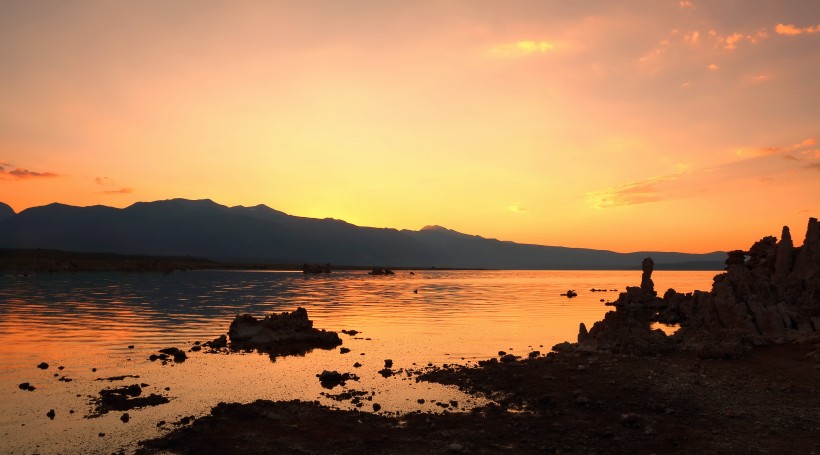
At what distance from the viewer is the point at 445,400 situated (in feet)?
83.9

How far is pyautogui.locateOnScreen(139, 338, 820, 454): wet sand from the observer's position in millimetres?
18969

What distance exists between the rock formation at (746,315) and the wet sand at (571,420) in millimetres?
6760

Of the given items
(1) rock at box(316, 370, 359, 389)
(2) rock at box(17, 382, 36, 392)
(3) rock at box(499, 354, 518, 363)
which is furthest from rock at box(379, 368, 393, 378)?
(2) rock at box(17, 382, 36, 392)

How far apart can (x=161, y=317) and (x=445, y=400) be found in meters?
47.9

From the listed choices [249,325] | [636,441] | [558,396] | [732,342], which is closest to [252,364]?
[249,325]

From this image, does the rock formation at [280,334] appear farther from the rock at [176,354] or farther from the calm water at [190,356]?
the rock at [176,354]

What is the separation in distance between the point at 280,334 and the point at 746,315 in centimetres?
3849

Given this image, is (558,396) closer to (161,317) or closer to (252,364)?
(252,364)

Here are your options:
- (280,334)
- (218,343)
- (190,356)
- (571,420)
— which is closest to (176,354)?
(190,356)

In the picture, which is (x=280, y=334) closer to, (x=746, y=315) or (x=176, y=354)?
(x=176, y=354)

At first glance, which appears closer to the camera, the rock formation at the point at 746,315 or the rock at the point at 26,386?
the rock at the point at 26,386

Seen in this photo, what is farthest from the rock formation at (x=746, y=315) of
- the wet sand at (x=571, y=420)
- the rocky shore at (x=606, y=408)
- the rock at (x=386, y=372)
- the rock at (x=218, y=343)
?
the rock at (x=218, y=343)

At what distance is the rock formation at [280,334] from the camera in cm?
4384

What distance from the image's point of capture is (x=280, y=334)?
45969mm
